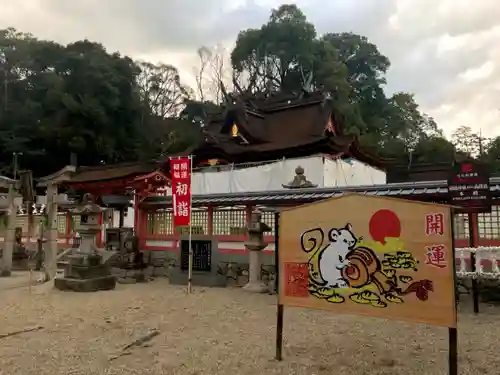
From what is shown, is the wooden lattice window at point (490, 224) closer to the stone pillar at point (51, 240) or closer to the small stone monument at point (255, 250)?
the small stone monument at point (255, 250)

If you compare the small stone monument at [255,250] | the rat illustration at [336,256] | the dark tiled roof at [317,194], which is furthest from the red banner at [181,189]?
the rat illustration at [336,256]

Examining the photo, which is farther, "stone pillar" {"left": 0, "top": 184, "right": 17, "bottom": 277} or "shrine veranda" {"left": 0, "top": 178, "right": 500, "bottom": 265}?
"stone pillar" {"left": 0, "top": 184, "right": 17, "bottom": 277}

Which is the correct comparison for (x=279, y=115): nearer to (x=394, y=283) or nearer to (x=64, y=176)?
(x=64, y=176)

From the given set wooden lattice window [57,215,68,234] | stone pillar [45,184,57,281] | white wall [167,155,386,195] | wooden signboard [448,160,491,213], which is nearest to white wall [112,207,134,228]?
wooden lattice window [57,215,68,234]

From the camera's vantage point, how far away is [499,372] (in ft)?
15.8

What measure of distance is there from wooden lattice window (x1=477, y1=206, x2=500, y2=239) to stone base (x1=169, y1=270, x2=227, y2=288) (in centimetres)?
700

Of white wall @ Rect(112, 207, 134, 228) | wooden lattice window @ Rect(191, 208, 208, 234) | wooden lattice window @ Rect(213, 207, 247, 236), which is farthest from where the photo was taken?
white wall @ Rect(112, 207, 134, 228)

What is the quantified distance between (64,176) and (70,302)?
7513mm

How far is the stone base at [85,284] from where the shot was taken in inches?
440

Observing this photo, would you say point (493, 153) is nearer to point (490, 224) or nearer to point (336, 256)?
point (490, 224)

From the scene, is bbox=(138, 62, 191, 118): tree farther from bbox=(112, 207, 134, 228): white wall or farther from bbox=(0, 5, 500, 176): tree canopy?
bbox=(112, 207, 134, 228): white wall

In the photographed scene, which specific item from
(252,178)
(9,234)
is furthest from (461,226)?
(9,234)

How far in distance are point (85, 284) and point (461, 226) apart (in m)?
9.79

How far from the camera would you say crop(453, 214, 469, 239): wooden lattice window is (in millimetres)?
10352
